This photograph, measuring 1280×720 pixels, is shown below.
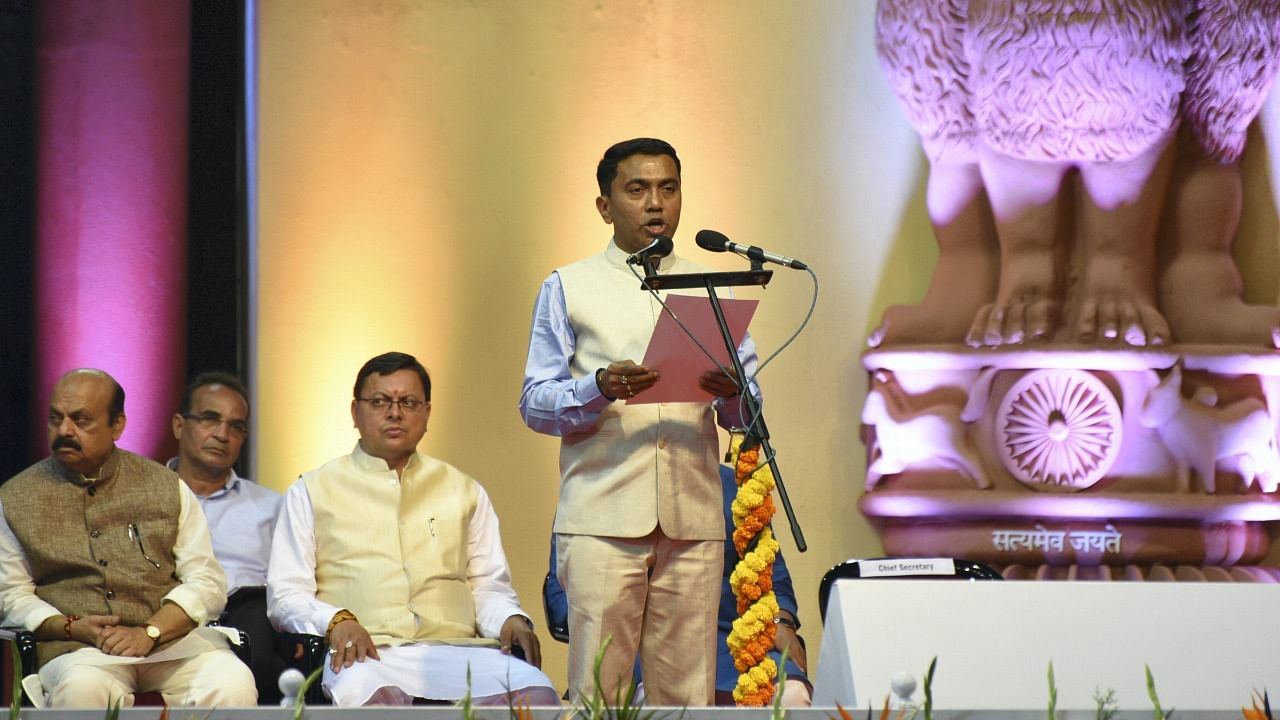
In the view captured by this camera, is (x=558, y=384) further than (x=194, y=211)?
No

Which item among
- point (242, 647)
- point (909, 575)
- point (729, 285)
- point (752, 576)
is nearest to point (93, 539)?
point (242, 647)

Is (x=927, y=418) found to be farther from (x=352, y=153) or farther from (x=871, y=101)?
(x=352, y=153)

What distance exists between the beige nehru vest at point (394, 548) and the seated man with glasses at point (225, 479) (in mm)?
624

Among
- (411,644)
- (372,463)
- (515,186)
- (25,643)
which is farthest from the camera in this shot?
(515,186)

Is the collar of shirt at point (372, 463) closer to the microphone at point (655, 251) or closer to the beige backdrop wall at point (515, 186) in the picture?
the beige backdrop wall at point (515, 186)

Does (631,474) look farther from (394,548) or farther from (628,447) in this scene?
(394,548)

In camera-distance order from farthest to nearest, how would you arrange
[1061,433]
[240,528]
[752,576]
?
[1061,433] < [240,528] < [752,576]

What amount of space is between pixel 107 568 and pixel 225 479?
1.04 metres

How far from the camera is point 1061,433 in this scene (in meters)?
4.49

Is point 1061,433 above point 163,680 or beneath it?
above

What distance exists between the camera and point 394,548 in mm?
3604

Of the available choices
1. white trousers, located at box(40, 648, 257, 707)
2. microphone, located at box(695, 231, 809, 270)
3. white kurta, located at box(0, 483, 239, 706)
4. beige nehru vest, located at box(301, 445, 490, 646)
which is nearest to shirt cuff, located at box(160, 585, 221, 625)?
white kurta, located at box(0, 483, 239, 706)

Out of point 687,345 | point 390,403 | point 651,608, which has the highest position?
point 687,345

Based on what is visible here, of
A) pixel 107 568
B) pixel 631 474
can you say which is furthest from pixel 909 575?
pixel 107 568
